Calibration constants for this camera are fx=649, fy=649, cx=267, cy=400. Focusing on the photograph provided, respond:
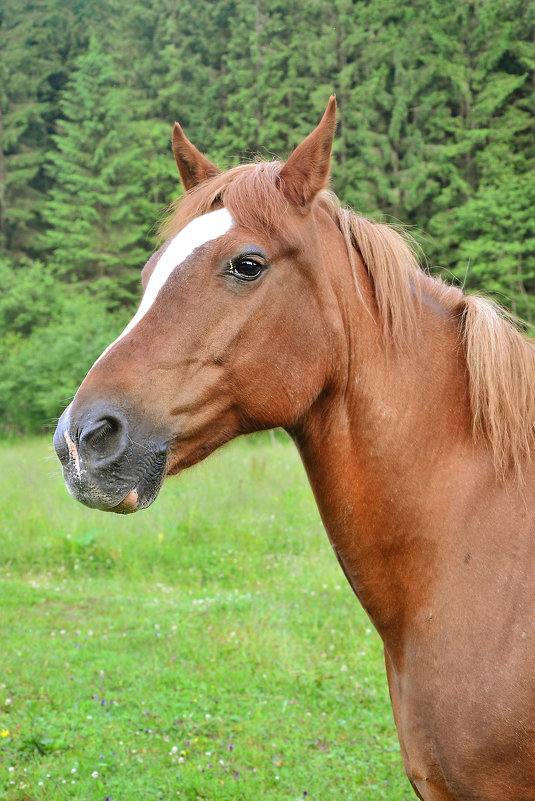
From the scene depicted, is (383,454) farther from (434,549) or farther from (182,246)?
(182,246)

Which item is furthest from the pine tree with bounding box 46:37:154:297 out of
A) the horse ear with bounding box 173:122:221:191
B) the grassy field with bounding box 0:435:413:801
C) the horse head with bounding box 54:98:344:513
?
the horse head with bounding box 54:98:344:513

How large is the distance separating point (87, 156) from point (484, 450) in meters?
31.4

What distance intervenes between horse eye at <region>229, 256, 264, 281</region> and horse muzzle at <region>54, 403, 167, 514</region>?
524mm

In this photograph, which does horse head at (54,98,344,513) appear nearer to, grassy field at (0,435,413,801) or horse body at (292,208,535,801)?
horse body at (292,208,535,801)

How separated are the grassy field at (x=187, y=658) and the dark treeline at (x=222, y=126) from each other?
42.4ft

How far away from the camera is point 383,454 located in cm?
205

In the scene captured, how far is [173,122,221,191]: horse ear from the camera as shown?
94.0 inches

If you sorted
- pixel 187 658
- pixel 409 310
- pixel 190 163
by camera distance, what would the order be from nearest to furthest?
pixel 409 310
pixel 190 163
pixel 187 658

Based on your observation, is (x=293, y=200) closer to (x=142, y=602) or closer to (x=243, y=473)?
(x=142, y=602)

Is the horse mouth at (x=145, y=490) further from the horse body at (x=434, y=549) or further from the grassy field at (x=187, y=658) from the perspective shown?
the horse body at (x=434, y=549)

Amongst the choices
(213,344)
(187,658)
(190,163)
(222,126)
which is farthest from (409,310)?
(222,126)

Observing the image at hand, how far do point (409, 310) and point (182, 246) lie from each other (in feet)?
2.51

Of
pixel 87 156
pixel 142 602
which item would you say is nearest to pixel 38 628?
pixel 142 602

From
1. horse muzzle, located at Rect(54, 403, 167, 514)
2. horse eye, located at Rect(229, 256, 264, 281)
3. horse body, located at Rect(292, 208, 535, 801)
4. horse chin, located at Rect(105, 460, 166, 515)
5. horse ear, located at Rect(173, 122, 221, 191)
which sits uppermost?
horse ear, located at Rect(173, 122, 221, 191)
